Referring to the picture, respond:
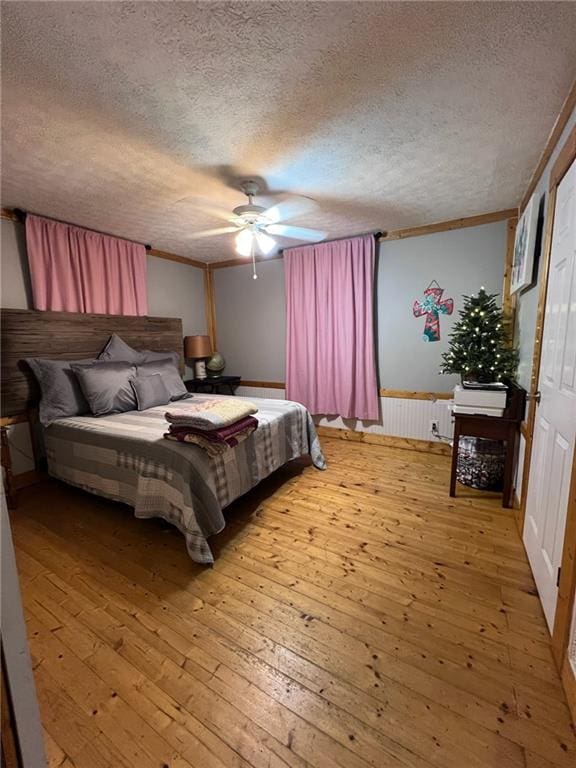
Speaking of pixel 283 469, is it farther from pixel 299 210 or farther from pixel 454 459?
pixel 299 210

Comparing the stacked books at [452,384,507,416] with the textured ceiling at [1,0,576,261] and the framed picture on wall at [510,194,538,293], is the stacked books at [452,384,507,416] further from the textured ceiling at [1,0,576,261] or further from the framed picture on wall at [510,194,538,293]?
the textured ceiling at [1,0,576,261]

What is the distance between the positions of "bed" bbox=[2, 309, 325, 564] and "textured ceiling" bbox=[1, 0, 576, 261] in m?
1.13

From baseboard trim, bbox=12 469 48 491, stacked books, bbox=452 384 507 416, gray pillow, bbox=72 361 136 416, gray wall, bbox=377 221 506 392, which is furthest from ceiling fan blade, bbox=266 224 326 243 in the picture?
baseboard trim, bbox=12 469 48 491

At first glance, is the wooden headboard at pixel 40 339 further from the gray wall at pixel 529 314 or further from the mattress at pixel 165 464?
the gray wall at pixel 529 314

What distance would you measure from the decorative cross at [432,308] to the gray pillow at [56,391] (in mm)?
3434

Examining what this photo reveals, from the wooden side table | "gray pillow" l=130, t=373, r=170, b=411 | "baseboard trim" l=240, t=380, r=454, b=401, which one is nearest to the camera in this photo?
the wooden side table

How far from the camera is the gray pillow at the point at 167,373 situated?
3311 mm

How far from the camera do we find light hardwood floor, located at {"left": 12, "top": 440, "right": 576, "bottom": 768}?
3.56 ft

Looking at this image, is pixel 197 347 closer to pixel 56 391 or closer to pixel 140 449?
pixel 56 391

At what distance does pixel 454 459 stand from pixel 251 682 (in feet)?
6.58

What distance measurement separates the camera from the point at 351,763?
103 cm

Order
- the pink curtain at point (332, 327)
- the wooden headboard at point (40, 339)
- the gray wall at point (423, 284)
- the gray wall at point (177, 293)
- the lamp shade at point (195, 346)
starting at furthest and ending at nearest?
1. the lamp shade at point (195, 346)
2. the gray wall at point (177, 293)
3. the pink curtain at point (332, 327)
4. the gray wall at point (423, 284)
5. the wooden headboard at point (40, 339)

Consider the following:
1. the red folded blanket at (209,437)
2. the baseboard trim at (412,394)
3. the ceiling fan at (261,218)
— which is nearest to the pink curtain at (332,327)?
the baseboard trim at (412,394)

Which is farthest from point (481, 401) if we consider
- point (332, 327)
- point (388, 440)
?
point (332, 327)
